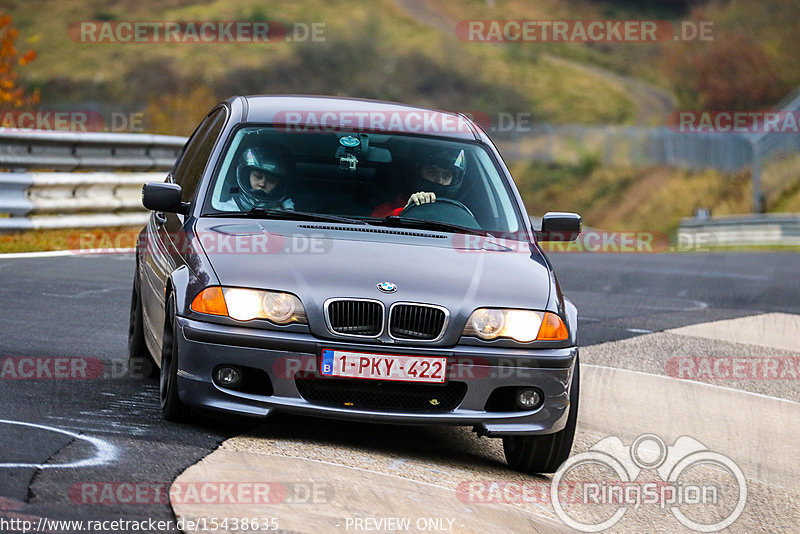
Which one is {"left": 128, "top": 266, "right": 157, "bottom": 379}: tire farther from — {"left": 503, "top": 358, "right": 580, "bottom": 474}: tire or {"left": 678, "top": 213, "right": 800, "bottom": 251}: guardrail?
{"left": 678, "top": 213, "right": 800, "bottom": 251}: guardrail

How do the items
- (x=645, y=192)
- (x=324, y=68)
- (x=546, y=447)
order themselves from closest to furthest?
1. (x=546, y=447)
2. (x=645, y=192)
3. (x=324, y=68)

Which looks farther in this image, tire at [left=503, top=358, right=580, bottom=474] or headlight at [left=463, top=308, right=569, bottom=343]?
tire at [left=503, top=358, right=580, bottom=474]

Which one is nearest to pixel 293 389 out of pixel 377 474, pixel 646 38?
pixel 377 474

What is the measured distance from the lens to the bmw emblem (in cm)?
577

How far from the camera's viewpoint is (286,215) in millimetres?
6617

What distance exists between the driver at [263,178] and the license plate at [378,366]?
4.35ft

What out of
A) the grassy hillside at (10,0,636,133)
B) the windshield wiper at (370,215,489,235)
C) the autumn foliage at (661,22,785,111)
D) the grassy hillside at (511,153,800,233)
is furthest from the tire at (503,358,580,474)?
the grassy hillside at (10,0,636,133)

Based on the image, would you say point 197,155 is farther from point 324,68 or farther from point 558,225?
point 324,68

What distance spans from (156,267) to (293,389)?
1636 millimetres

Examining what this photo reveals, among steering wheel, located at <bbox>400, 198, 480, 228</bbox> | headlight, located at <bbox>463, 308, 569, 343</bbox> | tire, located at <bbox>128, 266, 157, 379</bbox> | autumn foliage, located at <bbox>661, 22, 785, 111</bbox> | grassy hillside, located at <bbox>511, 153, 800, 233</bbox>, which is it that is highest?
autumn foliage, located at <bbox>661, 22, 785, 111</bbox>

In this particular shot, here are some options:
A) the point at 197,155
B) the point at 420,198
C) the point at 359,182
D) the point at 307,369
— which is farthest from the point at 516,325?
the point at 197,155

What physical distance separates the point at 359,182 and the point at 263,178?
1.65ft

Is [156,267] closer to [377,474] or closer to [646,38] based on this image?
[377,474]

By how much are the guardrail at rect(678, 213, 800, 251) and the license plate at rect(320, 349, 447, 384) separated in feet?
91.8
